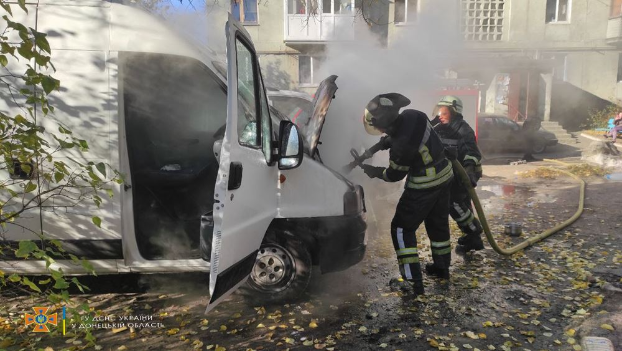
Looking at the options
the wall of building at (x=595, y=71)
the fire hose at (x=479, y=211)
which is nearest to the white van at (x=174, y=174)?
the fire hose at (x=479, y=211)

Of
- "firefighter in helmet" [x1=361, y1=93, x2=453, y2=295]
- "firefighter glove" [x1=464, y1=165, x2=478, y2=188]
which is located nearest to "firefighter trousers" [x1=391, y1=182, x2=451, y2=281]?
"firefighter in helmet" [x1=361, y1=93, x2=453, y2=295]

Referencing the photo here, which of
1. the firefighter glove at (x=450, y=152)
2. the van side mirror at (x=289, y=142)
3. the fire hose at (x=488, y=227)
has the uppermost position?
the van side mirror at (x=289, y=142)

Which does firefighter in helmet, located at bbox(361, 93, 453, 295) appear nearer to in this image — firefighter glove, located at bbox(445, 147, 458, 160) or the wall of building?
firefighter glove, located at bbox(445, 147, 458, 160)

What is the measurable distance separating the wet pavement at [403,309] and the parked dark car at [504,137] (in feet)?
34.9

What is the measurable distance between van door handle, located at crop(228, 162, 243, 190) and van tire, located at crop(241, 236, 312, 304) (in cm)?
108

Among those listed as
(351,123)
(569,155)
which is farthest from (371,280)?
(569,155)

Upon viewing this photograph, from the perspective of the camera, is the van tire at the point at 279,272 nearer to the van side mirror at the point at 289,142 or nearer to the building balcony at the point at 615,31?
the van side mirror at the point at 289,142

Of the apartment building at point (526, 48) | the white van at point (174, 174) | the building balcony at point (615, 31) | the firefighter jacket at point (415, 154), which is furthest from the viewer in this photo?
the building balcony at point (615, 31)

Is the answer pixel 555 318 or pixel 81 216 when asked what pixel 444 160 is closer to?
pixel 555 318

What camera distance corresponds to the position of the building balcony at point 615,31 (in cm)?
2288

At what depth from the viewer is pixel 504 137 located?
15703mm

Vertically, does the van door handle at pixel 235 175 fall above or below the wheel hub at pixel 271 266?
above

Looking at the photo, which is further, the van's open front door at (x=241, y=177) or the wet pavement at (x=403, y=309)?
the wet pavement at (x=403, y=309)

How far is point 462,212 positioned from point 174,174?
332cm
